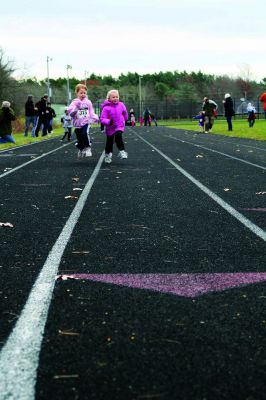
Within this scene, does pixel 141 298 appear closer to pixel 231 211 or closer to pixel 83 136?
pixel 231 211

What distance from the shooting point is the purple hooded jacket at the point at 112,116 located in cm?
1435

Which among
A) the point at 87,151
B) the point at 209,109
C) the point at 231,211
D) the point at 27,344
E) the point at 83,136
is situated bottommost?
the point at 231,211

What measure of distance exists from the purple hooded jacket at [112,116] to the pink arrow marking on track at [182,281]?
1014 cm

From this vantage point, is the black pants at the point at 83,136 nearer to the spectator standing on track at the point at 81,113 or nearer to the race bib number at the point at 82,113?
the spectator standing on track at the point at 81,113

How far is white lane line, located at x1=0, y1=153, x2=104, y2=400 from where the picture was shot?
2.56 metres

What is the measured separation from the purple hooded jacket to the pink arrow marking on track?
1014 centimetres

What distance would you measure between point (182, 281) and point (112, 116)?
10.5 m

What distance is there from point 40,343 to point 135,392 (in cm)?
76

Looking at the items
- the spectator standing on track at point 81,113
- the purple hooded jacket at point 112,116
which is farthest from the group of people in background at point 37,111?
the purple hooded jacket at point 112,116

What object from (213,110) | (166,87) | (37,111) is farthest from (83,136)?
(166,87)

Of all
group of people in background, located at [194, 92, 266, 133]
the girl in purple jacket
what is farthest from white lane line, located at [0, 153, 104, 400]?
group of people in background, located at [194, 92, 266, 133]

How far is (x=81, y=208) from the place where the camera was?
7781 mm

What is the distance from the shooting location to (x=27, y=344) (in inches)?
121

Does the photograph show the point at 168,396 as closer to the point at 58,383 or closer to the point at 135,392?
the point at 135,392
